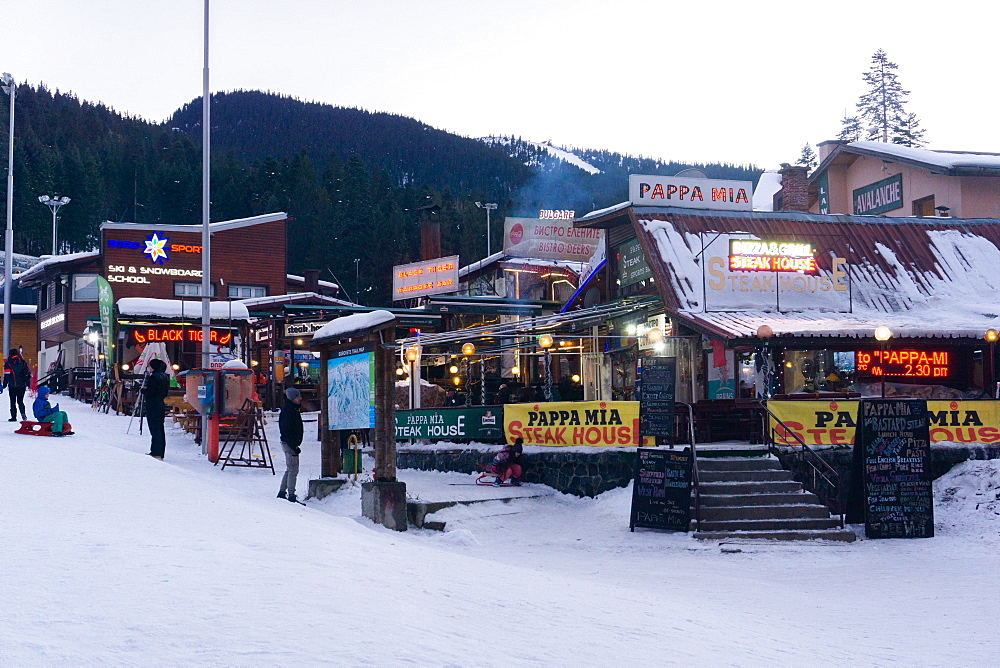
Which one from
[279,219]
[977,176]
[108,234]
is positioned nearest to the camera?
[977,176]

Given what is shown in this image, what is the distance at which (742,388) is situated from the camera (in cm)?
2330

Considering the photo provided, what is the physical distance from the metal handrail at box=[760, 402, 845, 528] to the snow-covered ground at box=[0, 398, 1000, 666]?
67.0 inches

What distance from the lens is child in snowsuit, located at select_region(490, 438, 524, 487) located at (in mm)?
18328

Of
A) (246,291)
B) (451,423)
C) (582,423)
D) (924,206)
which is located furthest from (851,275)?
(246,291)

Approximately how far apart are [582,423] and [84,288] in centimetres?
3560

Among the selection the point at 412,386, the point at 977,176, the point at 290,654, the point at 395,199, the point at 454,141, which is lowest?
the point at 290,654

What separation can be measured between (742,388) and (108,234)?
34154mm

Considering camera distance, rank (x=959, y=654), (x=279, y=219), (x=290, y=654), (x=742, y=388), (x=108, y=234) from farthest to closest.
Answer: (x=279, y=219)
(x=108, y=234)
(x=742, y=388)
(x=959, y=654)
(x=290, y=654)

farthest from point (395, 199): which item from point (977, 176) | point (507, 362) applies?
point (977, 176)

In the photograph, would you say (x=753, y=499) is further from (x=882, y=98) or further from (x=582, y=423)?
(x=882, y=98)

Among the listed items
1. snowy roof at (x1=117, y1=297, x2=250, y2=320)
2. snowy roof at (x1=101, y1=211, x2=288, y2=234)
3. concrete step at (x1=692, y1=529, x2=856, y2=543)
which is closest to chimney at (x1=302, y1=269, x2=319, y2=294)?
snowy roof at (x1=101, y1=211, x2=288, y2=234)

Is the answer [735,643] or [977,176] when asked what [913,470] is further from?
[977,176]

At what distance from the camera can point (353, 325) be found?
15.0 meters

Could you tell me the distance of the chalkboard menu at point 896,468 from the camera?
14.9m
